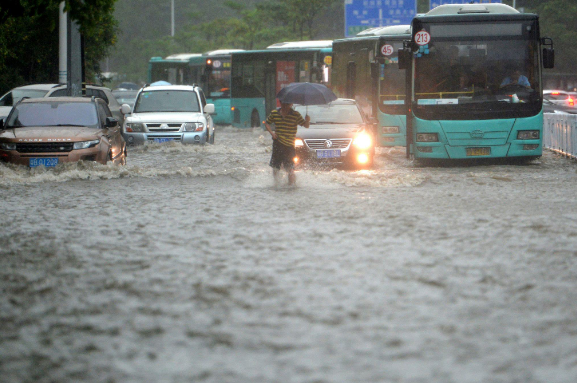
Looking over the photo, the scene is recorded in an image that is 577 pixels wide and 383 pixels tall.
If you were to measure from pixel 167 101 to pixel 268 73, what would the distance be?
11097 mm

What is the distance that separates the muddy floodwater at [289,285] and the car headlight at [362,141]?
372cm

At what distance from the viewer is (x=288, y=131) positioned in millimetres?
14430

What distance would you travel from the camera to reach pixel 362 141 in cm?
1834

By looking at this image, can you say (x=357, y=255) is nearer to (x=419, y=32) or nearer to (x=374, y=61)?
(x=419, y=32)

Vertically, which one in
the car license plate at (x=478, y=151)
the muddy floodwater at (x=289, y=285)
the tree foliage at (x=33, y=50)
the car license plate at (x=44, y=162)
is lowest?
the muddy floodwater at (x=289, y=285)

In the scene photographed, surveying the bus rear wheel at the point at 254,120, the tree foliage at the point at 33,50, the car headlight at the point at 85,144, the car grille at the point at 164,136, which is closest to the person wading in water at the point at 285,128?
the car headlight at the point at 85,144

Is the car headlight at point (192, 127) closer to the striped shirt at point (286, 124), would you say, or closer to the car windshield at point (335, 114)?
the car windshield at point (335, 114)

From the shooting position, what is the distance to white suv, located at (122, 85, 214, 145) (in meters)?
23.1

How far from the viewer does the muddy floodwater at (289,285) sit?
505 centimetres

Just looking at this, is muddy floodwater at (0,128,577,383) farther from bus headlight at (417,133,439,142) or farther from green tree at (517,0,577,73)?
green tree at (517,0,577,73)

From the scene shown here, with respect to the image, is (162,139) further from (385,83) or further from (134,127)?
(385,83)

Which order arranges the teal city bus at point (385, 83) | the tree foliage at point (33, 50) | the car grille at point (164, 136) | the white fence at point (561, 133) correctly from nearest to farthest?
the white fence at point (561, 133) → the teal city bus at point (385, 83) → the car grille at point (164, 136) → the tree foliage at point (33, 50)

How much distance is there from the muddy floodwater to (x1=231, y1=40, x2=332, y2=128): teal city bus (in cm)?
1911

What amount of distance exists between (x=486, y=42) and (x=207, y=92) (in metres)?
22.3
